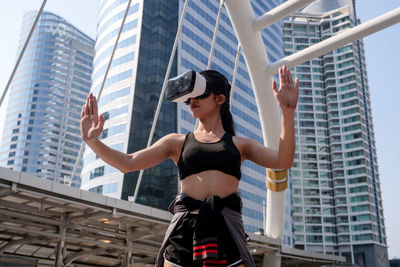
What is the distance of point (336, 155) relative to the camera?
87.7 metres

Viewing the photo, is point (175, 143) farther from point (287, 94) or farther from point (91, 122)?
point (287, 94)

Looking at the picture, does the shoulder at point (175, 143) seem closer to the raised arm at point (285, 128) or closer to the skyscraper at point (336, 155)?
the raised arm at point (285, 128)

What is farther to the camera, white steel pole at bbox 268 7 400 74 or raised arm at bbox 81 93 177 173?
white steel pole at bbox 268 7 400 74

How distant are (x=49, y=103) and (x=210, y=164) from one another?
4733 inches

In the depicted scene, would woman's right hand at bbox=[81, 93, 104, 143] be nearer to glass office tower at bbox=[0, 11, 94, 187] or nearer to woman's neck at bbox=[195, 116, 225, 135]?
woman's neck at bbox=[195, 116, 225, 135]

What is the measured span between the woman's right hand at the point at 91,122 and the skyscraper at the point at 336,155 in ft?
271

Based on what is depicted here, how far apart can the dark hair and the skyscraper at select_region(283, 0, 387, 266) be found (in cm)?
8206

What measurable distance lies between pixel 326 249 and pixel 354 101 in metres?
30.9

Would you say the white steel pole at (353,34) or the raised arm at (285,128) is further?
the white steel pole at (353,34)

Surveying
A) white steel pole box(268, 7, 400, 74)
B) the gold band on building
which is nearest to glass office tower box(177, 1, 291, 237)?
the gold band on building

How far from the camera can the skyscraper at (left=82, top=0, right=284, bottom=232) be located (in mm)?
49656

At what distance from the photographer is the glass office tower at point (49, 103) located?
4309 inches

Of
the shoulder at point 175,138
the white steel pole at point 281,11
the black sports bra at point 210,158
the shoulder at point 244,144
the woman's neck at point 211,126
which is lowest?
the black sports bra at point 210,158

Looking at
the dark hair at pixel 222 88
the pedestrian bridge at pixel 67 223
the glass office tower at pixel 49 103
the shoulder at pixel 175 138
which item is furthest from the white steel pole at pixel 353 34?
the glass office tower at pixel 49 103
